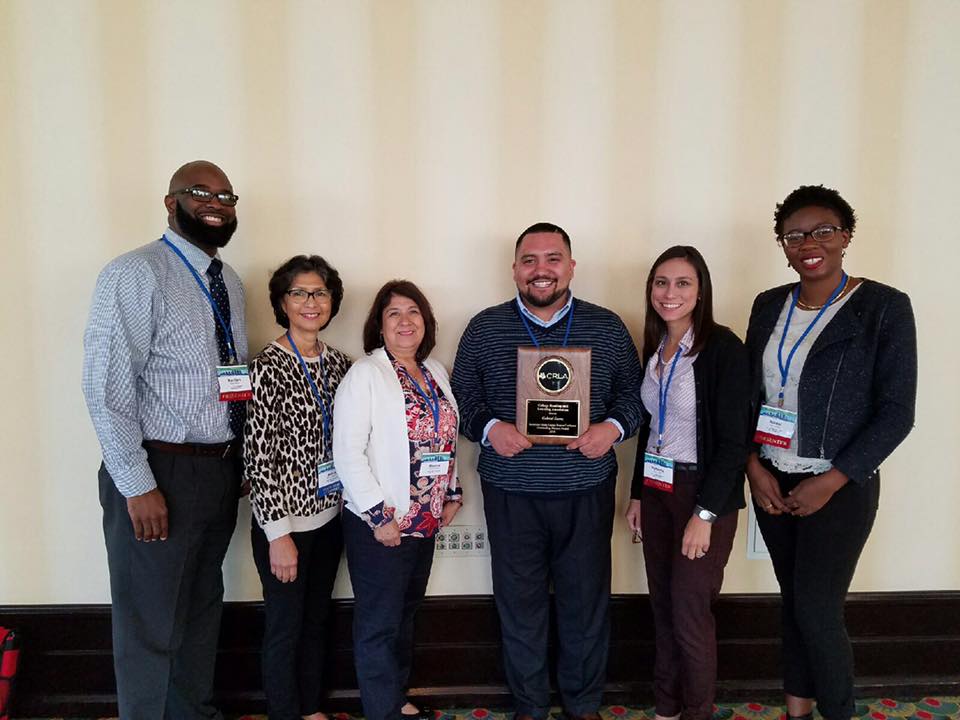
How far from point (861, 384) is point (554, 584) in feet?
4.02

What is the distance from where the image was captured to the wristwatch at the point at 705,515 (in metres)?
1.74

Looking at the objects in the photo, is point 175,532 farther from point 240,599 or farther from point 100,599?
point 100,599

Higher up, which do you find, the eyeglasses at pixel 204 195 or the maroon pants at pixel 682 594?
the eyeglasses at pixel 204 195

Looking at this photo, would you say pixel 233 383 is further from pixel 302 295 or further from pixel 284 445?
pixel 302 295

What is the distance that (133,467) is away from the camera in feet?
5.22

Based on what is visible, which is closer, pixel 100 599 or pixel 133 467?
pixel 133 467

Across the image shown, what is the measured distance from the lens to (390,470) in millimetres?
1807

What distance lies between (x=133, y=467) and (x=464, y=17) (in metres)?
1.99

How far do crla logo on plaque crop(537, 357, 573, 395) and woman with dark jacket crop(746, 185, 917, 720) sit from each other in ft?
2.04

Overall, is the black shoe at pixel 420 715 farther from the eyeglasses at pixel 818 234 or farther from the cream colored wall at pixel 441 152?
the eyeglasses at pixel 818 234

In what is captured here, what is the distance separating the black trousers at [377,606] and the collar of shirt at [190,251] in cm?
97

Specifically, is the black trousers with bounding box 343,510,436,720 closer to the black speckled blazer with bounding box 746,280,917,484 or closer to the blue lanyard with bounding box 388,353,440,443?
the blue lanyard with bounding box 388,353,440,443

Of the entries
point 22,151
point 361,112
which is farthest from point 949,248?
point 22,151

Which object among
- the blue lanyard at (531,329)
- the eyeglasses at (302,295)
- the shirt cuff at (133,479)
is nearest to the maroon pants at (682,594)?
the blue lanyard at (531,329)
